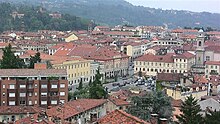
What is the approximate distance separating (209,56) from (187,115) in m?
47.0

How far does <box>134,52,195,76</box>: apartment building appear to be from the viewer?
65562mm

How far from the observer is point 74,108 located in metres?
29.8

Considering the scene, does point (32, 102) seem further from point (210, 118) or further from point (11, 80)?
point (210, 118)

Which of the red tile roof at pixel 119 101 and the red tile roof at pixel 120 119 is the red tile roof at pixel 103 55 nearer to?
the red tile roof at pixel 119 101

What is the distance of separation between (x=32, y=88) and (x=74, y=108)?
8956 millimetres

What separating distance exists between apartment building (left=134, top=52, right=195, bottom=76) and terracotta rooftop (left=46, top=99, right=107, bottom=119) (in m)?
33.9

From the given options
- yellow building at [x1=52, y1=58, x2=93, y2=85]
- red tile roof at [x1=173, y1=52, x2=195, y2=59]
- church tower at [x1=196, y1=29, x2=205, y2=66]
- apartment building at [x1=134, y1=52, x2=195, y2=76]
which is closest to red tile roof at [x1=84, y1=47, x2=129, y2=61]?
apartment building at [x1=134, y1=52, x2=195, y2=76]

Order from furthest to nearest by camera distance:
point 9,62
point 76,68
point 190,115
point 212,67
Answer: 1. point 212,67
2. point 76,68
3. point 9,62
4. point 190,115

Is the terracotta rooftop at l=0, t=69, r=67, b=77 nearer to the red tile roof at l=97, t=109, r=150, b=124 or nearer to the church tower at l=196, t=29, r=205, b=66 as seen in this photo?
the red tile roof at l=97, t=109, r=150, b=124

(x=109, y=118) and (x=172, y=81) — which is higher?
(x=109, y=118)

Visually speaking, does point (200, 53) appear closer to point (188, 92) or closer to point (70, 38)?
point (188, 92)

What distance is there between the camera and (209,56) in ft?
222

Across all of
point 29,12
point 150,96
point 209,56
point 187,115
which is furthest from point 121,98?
point 29,12

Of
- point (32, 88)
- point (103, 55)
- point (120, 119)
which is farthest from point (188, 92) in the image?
point (103, 55)
